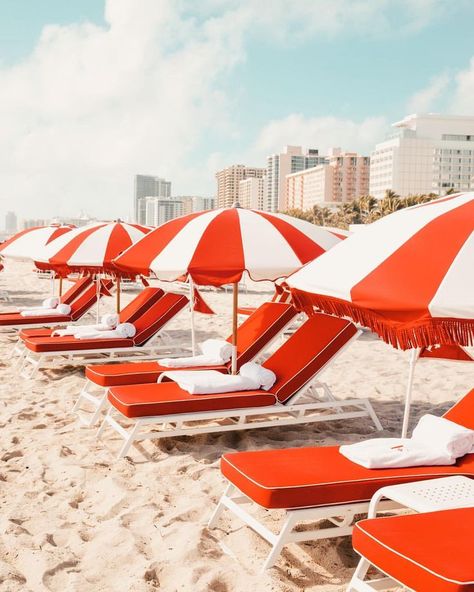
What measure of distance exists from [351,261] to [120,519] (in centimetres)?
198

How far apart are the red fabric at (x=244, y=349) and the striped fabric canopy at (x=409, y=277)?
8.87 feet

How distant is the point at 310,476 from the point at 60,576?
130 cm

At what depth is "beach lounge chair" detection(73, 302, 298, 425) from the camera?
19.1 feet

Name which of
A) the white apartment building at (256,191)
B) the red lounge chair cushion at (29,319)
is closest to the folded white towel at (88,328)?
the red lounge chair cushion at (29,319)

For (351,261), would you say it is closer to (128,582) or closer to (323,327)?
(128,582)

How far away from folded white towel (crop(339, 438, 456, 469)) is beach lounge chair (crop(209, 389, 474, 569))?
0.03 m

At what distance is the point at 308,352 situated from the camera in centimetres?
567

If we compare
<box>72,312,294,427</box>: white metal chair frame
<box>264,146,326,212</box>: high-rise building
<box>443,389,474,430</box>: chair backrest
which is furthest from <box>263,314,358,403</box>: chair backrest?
<box>264,146,326,212</box>: high-rise building

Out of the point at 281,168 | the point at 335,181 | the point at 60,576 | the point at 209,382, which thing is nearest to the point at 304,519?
the point at 60,576

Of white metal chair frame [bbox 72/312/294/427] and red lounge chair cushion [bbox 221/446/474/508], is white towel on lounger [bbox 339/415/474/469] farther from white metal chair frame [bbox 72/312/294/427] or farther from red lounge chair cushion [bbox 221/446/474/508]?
white metal chair frame [bbox 72/312/294/427]

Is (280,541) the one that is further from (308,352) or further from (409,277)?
(308,352)

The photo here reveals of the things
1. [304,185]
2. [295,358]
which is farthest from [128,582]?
[304,185]

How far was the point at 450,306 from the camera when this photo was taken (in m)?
2.67

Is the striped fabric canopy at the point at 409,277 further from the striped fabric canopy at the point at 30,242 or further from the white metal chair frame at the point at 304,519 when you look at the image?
the striped fabric canopy at the point at 30,242
